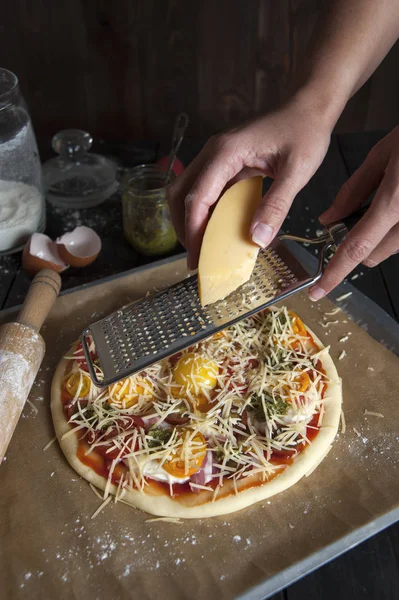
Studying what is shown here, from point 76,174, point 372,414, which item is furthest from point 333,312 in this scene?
point 76,174

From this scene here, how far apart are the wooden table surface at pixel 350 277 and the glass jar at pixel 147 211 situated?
0.31 feet

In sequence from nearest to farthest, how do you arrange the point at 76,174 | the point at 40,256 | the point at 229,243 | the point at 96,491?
the point at 229,243
the point at 96,491
the point at 40,256
the point at 76,174

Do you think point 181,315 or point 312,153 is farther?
point 181,315

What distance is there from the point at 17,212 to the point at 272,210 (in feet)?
4.99

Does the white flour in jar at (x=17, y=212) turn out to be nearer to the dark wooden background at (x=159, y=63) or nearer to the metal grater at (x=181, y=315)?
the metal grater at (x=181, y=315)

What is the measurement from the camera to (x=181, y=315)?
204cm

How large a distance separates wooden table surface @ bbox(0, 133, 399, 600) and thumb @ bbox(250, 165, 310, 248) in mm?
1024

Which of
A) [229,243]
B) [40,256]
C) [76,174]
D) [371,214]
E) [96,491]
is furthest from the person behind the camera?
[76,174]

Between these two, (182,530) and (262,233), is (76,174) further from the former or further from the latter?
(182,530)

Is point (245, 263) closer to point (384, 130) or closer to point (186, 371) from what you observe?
point (186, 371)

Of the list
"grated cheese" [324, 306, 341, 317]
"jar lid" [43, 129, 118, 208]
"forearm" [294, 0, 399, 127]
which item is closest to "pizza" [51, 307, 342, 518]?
"grated cheese" [324, 306, 341, 317]

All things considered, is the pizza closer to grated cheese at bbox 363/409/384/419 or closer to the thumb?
grated cheese at bbox 363/409/384/419

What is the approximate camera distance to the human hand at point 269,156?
176 centimetres

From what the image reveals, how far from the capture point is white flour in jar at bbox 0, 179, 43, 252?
2.71 meters
